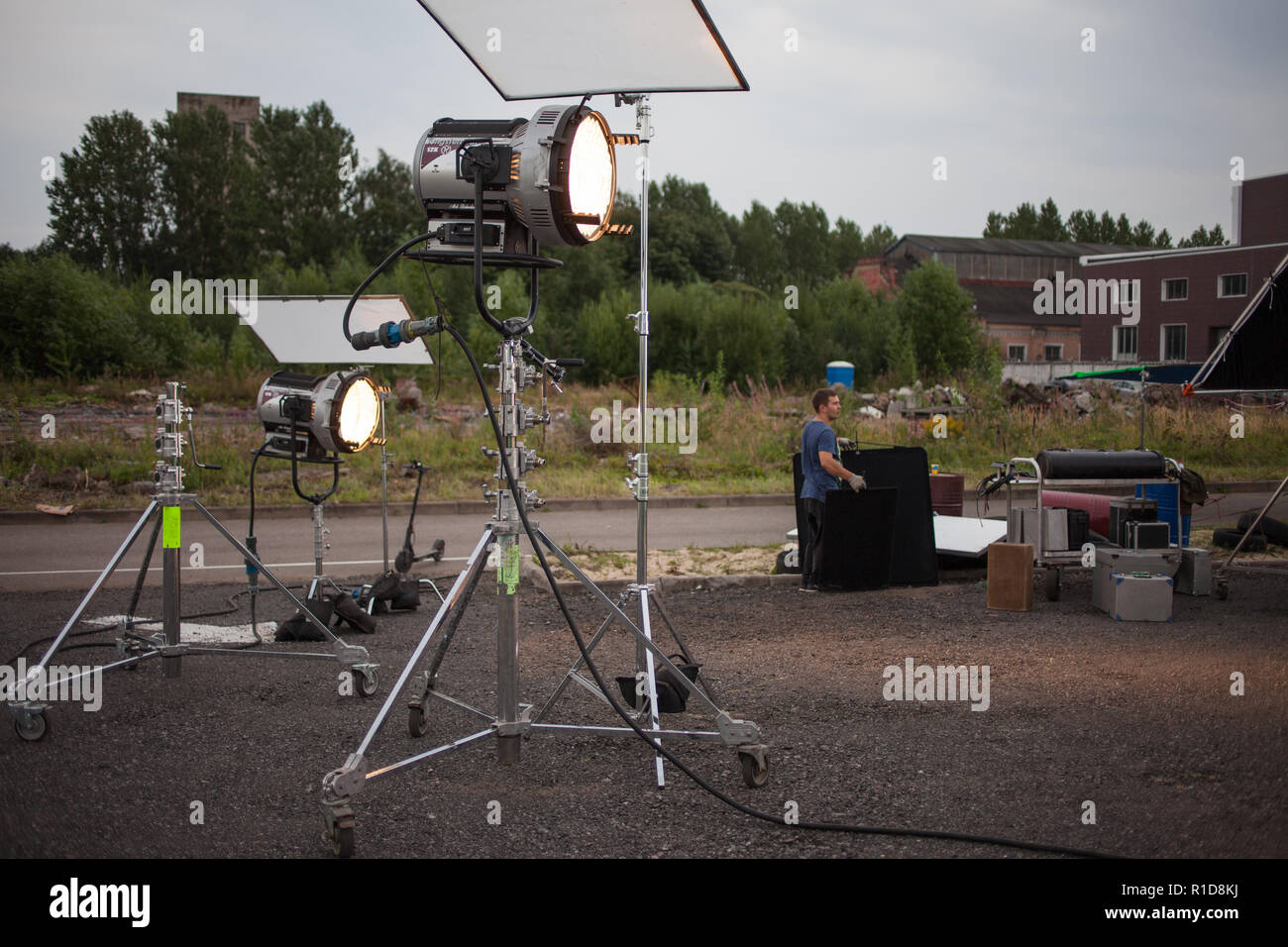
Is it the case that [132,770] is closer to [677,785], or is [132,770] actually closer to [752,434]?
[677,785]

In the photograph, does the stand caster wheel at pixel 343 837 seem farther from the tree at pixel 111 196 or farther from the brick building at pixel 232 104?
the brick building at pixel 232 104

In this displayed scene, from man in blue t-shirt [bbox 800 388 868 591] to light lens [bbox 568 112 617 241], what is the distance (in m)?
5.07

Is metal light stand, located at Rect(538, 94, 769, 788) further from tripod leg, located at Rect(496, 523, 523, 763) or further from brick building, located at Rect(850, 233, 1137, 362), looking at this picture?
brick building, located at Rect(850, 233, 1137, 362)

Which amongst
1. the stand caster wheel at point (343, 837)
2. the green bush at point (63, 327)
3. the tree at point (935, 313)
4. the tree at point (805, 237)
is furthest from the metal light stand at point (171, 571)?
the tree at point (805, 237)

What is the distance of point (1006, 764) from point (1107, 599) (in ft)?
13.6

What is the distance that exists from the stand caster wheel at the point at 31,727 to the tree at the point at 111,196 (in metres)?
63.7

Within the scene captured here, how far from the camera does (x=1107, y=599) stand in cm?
828

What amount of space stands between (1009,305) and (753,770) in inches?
3498

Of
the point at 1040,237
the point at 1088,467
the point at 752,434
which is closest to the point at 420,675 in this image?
the point at 1088,467

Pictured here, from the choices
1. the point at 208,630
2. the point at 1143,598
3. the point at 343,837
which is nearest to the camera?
the point at 343,837

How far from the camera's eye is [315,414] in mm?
6387

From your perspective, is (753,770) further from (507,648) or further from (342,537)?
(342,537)
